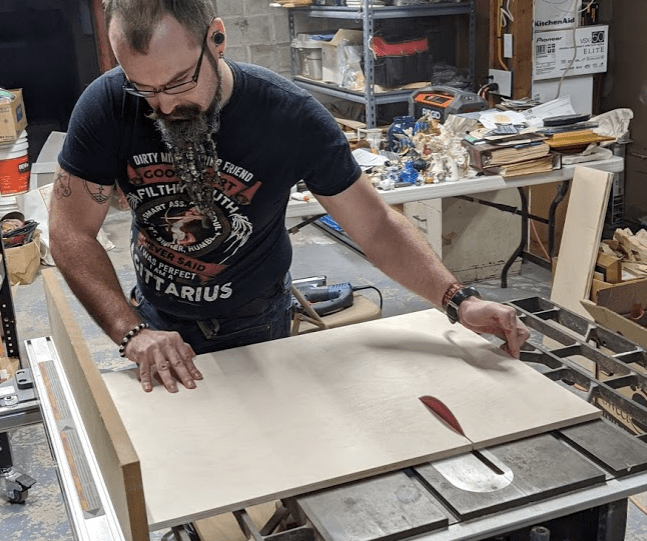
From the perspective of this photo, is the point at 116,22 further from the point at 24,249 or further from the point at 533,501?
the point at 24,249

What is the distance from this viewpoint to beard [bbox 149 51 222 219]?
5.00 feet

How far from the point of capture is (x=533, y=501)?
108cm

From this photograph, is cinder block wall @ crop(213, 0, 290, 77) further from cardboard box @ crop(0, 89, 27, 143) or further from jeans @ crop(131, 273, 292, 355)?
jeans @ crop(131, 273, 292, 355)

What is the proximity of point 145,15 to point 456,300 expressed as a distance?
2.53 feet

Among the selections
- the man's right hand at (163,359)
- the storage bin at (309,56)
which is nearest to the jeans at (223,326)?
the man's right hand at (163,359)

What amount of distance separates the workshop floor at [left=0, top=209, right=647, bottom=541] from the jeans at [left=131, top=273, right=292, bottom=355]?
0.82 m

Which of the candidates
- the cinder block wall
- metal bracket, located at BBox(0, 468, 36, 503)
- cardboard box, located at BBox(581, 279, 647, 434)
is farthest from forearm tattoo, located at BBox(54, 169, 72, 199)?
the cinder block wall

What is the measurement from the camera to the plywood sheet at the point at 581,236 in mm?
3281

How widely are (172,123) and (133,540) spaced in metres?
0.84

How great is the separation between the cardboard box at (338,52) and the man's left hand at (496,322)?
11.3 ft

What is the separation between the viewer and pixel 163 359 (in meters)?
1.45

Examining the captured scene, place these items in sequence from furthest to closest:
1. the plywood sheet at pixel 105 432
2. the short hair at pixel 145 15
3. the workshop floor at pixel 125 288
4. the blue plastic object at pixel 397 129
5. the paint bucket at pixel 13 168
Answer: the paint bucket at pixel 13 168
the blue plastic object at pixel 397 129
the workshop floor at pixel 125 288
the short hair at pixel 145 15
the plywood sheet at pixel 105 432

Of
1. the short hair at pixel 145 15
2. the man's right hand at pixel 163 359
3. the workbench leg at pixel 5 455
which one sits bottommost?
the workbench leg at pixel 5 455

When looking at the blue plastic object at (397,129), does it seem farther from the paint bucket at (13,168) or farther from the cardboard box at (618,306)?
the paint bucket at (13,168)
